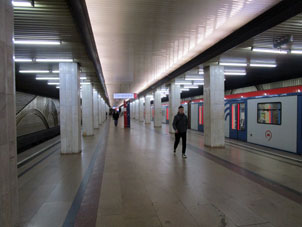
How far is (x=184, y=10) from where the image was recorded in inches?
191

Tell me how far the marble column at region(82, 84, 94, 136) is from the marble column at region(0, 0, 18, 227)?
11.5 m

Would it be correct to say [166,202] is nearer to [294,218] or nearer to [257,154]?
[294,218]

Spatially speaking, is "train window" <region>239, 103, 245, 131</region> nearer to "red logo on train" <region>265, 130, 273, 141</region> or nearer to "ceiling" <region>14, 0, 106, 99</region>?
"red logo on train" <region>265, 130, 273, 141</region>

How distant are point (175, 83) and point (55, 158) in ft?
33.5

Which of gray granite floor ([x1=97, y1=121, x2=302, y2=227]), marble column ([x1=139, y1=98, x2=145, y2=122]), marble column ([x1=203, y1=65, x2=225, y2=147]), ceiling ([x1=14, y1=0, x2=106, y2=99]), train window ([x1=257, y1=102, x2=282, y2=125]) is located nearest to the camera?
gray granite floor ([x1=97, y1=121, x2=302, y2=227])

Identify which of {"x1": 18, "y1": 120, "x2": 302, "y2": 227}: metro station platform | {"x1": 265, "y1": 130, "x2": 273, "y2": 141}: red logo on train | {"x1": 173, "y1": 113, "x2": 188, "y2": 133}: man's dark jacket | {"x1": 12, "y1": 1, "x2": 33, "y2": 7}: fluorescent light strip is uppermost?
{"x1": 12, "y1": 1, "x2": 33, "y2": 7}: fluorescent light strip

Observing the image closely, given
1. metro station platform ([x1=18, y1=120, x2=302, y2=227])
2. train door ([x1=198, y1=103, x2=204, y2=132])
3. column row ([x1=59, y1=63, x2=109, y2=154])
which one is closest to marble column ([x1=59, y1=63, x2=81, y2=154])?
column row ([x1=59, y1=63, x2=109, y2=154])

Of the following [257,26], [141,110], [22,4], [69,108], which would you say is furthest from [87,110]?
[141,110]

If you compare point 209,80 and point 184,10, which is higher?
point 184,10

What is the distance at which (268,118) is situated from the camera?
8625 millimetres

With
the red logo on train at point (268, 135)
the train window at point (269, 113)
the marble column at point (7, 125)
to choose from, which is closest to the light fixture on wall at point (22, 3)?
the marble column at point (7, 125)

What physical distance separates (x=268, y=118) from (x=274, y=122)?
377 mm

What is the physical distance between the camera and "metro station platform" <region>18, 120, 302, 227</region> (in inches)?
118

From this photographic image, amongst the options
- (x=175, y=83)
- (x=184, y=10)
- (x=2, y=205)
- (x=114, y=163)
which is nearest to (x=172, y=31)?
(x=184, y=10)
